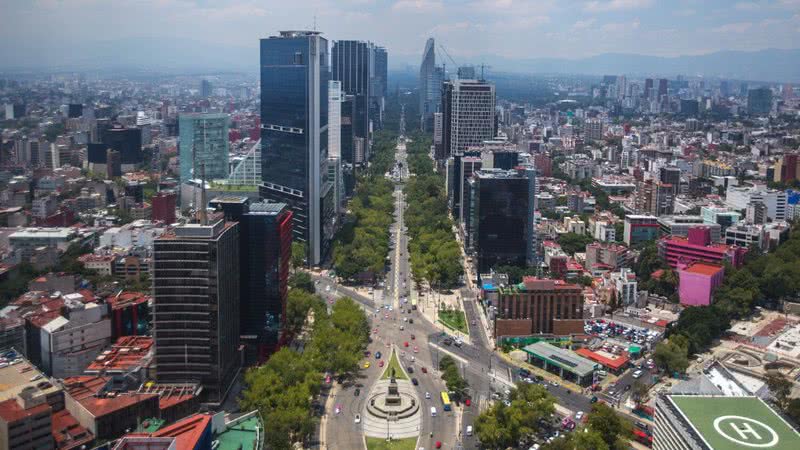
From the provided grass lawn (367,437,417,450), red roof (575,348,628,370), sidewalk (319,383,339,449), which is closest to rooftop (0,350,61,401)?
sidewalk (319,383,339,449)

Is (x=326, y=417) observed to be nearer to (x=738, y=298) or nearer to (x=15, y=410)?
(x=15, y=410)

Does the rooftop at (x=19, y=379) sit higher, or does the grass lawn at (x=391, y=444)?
the rooftop at (x=19, y=379)

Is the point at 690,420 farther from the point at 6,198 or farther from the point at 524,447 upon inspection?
the point at 6,198

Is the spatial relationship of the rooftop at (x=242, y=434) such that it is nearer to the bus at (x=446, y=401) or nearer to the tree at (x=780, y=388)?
the bus at (x=446, y=401)

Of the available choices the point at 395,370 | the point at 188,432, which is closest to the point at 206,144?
the point at 395,370

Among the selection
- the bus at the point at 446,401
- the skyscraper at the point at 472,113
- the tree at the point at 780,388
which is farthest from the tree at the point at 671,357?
the skyscraper at the point at 472,113

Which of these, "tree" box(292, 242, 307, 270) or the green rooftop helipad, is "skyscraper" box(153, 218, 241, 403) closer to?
the green rooftop helipad
